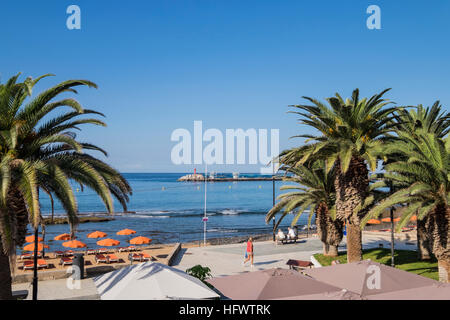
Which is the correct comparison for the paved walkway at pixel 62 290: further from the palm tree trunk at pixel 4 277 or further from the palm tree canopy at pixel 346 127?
the palm tree canopy at pixel 346 127

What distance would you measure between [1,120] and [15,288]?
33.1ft

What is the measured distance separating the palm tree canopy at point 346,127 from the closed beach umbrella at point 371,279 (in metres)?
5.31

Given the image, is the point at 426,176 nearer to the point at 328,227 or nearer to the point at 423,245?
the point at 423,245

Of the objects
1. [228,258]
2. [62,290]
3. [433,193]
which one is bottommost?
[228,258]

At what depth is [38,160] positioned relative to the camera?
10.2 meters

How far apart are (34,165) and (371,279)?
32.1 ft

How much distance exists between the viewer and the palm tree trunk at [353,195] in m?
17.0

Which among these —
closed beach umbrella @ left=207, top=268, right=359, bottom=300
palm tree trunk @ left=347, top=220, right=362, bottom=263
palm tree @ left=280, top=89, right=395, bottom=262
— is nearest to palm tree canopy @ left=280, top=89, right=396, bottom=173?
palm tree @ left=280, top=89, right=395, bottom=262

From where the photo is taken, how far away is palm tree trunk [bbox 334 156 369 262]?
55.9 feet

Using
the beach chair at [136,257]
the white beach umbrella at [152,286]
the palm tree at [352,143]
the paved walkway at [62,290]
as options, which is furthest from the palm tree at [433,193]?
the beach chair at [136,257]

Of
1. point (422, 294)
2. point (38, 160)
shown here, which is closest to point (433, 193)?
point (422, 294)

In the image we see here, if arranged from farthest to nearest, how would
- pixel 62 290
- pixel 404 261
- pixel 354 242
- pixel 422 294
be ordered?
pixel 404 261 < pixel 354 242 < pixel 62 290 < pixel 422 294

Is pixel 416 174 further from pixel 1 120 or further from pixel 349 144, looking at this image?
pixel 1 120
